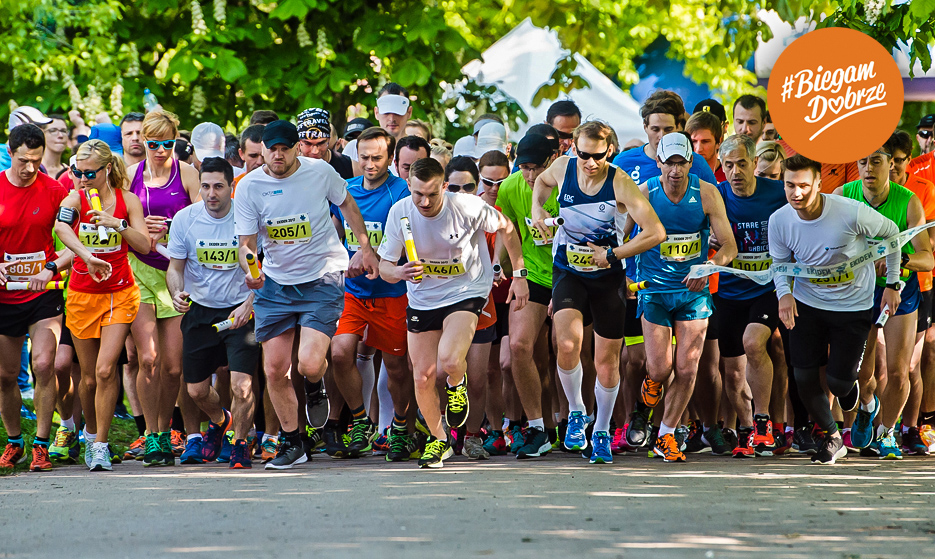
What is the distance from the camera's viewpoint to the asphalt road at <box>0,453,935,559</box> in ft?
15.9

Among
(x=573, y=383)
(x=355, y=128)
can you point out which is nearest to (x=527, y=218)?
(x=573, y=383)

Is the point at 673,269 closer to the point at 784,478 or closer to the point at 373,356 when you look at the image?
the point at 784,478

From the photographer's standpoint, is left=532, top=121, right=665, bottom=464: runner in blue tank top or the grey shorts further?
the grey shorts

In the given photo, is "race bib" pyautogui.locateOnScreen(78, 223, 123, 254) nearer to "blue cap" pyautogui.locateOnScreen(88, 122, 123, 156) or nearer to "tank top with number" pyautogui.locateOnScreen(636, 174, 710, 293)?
"blue cap" pyautogui.locateOnScreen(88, 122, 123, 156)

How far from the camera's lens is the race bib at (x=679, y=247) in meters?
7.67

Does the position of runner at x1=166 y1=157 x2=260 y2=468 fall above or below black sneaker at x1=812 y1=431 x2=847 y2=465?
above

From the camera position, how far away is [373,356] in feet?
29.1

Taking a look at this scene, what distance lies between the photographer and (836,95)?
7.82 m

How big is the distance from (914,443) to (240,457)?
4613 mm

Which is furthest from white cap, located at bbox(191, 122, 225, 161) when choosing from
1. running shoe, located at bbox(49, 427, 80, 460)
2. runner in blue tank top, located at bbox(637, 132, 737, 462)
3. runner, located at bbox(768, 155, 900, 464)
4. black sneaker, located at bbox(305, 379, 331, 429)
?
runner, located at bbox(768, 155, 900, 464)

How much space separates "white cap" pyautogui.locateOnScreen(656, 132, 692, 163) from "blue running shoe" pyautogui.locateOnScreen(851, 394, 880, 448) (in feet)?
7.19

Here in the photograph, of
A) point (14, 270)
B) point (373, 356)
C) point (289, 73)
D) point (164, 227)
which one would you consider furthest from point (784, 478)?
point (289, 73)

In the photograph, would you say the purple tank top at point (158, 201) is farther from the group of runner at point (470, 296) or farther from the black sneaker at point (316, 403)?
the black sneaker at point (316, 403)

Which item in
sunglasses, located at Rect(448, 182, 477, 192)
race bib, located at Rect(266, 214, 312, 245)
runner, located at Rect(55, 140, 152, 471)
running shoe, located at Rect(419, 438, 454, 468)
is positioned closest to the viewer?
running shoe, located at Rect(419, 438, 454, 468)
